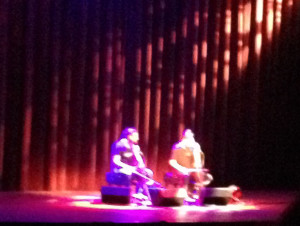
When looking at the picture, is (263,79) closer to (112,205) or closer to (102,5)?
(102,5)

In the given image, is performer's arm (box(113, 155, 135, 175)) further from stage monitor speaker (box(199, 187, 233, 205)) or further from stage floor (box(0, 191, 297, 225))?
stage monitor speaker (box(199, 187, 233, 205))

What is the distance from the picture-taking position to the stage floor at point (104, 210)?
5242 mm

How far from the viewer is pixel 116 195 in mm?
6848

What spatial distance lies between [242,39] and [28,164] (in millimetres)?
4560

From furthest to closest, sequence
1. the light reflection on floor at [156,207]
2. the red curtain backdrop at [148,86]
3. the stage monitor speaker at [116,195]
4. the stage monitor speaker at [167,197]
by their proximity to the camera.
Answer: the red curtain backdrop at [148,86] < the stage monitor speaker at [116,195] < the stage monitor speaker at [167,197] < the light reflection on floor at [156,207]

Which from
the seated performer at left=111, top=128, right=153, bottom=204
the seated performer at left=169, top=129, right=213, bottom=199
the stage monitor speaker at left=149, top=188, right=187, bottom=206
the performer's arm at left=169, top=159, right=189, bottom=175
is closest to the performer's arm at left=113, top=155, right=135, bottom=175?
the seated performer at left=111, top=128, right=153, bottom=204

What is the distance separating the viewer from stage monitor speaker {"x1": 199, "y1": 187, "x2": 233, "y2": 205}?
6.89 metres

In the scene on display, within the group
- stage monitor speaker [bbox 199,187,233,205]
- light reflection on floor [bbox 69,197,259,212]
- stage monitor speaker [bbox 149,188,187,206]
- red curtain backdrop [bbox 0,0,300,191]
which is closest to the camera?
light reflection on floor [bbox 69,197,259,212]

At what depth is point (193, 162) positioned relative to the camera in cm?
738

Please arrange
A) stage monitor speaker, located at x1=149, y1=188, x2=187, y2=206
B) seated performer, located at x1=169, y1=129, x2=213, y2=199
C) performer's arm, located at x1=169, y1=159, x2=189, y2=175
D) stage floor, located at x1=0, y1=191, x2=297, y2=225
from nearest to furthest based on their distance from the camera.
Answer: stage floor, located at x1=0, y1=191, x2=297, y2=225 → stage monitor speaker, located at x1=149, y1=188, x2=187, y2=206 → performer's arm, located at x1=169, y1=159, x2=189, y2=175 → seated performer, located at x1=169, y1=129, x2=213, y2=199

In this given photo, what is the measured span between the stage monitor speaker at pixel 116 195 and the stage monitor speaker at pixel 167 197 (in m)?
0.34

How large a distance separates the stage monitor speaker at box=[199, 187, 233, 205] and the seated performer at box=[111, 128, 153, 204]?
2.46 ft

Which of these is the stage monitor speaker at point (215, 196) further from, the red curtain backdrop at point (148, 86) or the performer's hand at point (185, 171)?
the red curtain backdrop at point (148, 86)

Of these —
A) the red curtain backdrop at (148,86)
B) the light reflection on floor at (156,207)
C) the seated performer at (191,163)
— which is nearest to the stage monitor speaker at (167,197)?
the light reflection on floor at (156,207)
